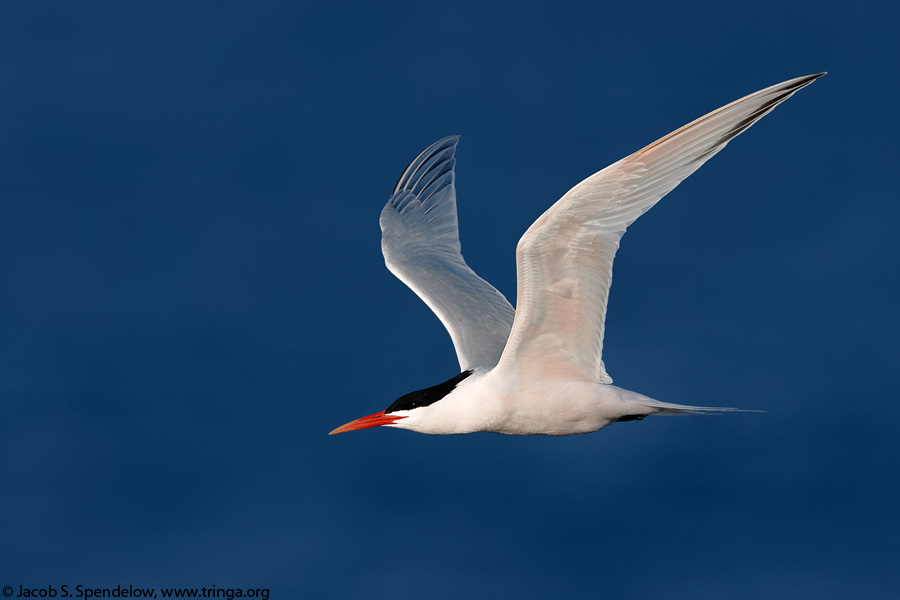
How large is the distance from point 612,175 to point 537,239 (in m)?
0.73

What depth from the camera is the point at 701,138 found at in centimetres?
701

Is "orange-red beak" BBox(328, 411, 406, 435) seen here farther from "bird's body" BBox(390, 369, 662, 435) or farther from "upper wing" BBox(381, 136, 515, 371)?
"upper wing" BBox(381, 136, 515, 371)

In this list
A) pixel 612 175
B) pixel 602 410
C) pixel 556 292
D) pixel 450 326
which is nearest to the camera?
pixel 612 175

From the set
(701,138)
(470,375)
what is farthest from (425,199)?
(701,138)

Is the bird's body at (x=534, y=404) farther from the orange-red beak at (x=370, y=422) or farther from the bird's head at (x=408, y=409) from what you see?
the orange-red beak at (x=370, y=422)

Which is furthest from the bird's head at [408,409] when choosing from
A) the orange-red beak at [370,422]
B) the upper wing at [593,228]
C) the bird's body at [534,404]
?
the upper wing at [593,228]

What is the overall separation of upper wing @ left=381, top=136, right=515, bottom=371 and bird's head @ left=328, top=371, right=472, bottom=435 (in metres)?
0.79

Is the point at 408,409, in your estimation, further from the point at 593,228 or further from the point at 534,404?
the point at 593,228

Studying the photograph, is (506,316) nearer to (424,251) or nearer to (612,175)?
(424,251)

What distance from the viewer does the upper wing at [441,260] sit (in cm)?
1008

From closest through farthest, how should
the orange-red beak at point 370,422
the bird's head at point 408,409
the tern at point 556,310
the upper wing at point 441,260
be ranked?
the tern at point 556,310 → the bird's head at point 408,409 → the orange-red beak at point 370,422 → the upper wing at point 441,260

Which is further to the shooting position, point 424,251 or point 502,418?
point 424,251

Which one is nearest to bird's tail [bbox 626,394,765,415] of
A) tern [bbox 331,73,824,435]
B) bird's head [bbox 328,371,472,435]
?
tern [bbox 331,73,824,435]

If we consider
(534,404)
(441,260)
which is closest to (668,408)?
(534,404)
